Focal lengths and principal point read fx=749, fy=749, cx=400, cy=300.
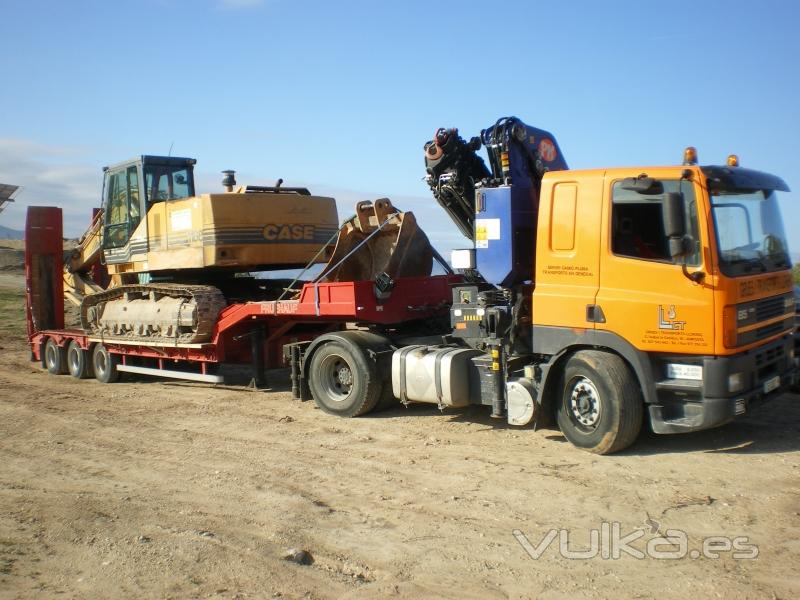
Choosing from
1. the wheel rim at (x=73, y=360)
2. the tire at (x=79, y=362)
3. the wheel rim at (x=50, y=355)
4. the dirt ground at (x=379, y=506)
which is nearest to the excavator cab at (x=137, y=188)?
the tire at (x=79, y=362)

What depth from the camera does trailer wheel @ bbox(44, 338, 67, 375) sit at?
14.7 meters

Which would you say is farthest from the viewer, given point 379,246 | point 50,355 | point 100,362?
point 50,355

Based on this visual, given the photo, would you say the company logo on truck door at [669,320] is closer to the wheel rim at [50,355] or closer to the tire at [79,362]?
the tire at [79,362]

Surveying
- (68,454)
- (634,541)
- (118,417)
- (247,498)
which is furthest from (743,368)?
(118,417)

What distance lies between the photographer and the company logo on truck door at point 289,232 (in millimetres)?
11797

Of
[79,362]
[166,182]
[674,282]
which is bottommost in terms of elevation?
[79,362]

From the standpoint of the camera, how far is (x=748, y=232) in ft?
23.4

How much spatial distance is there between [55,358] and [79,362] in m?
0.92

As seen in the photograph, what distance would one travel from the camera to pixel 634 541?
206 inches

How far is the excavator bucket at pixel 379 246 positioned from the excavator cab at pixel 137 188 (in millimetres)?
4400

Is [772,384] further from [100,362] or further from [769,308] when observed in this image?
[100,362]

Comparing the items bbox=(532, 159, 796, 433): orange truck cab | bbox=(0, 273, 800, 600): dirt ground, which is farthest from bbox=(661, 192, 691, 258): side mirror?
bbox=(0, 273, 800, 600): dirt ground

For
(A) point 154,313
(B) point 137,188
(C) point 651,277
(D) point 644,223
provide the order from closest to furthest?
(C) point 651,277
(D) point 644,223
(A) point 154,313
(B) point 137,188

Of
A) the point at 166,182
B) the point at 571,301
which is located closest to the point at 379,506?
the point at 571,301
